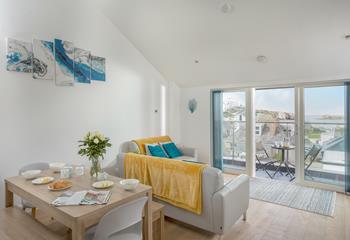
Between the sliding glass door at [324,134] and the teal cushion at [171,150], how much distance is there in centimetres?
258

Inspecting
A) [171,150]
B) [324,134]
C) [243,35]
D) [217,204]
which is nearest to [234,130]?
[171,150]

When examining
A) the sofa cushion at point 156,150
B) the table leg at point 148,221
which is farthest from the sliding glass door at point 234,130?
the table leg at point 148,221

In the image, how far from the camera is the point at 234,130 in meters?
5.30

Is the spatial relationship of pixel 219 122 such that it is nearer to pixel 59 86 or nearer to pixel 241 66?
pixel 241 66

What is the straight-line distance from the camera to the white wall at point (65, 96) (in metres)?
2.97

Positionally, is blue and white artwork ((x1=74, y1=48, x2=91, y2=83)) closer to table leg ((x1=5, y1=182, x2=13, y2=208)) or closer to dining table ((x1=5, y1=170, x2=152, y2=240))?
dining table ((x1=5, y1=170, x2=152, y2=240))

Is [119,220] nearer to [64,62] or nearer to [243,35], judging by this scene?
[64,62]

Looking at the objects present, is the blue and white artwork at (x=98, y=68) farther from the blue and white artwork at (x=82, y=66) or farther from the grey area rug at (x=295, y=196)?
the grey area rug at (x=295, y=196)

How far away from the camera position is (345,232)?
106 inches

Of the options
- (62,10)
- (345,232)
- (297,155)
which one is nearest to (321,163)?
(297,155)

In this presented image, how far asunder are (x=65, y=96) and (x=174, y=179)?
2.24 meters

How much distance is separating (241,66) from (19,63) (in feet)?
12.4

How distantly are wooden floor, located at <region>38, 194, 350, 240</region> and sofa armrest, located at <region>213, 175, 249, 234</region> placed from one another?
28 centimetres

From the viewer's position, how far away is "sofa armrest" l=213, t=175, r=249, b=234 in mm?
2340
